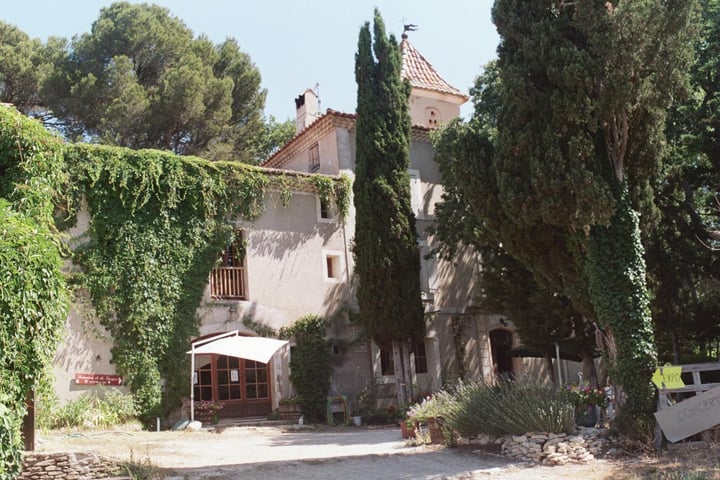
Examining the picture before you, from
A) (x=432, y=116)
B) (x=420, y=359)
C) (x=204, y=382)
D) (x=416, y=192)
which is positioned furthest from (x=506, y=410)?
(x=432, y=116)

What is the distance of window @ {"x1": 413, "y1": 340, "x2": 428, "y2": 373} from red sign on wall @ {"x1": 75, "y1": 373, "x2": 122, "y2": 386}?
26.3ft

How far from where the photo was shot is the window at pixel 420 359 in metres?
19.6

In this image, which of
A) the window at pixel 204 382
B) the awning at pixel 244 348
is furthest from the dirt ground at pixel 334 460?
the window at pixel 204 382

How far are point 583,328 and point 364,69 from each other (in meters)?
8.56

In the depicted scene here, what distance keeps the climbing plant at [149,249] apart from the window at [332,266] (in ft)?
9.38

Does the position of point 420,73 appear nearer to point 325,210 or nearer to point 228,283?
point 325,210

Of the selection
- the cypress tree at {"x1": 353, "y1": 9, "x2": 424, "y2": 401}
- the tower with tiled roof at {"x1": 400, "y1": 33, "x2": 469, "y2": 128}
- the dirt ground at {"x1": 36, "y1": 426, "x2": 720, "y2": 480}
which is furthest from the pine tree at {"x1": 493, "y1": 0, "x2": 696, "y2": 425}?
the tower with tiled roof at {"x1": 400, "y1": 33, "x2": 469, "y2": 128}

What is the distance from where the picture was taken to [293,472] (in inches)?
365

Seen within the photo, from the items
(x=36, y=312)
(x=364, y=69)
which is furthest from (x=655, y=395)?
(x=364, y=69)

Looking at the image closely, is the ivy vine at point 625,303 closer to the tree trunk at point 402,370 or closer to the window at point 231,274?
the tree trunk at point 402,370

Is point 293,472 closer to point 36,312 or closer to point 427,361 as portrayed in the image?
point 36,312

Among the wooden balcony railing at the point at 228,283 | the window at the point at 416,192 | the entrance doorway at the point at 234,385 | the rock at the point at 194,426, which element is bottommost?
the rock at the point at 194,426

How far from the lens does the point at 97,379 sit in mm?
15297

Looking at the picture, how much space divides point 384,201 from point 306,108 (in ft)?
23.5
